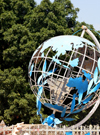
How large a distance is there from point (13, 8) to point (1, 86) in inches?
195

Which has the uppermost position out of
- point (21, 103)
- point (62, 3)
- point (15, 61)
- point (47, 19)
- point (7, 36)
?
point (62, 3)

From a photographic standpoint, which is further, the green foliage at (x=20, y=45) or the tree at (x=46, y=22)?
the tree at (x=46, y=22)

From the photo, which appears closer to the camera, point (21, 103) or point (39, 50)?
point (39, 50)

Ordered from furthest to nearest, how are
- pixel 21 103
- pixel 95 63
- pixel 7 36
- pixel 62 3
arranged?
1. pixel 62 3
2. pixel 7 36
3. pixel 21 103
4. pixel 95 63

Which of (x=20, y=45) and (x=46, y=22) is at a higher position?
(x=46, y=22)

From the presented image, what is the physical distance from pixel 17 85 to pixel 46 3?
488cm

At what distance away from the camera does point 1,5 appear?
1591 centimetres

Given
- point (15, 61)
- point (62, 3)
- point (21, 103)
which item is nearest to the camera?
point (21, 103)

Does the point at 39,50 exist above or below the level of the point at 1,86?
above

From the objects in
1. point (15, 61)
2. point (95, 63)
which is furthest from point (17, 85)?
point (95, 63)

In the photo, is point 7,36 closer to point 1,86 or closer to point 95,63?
point 1,86

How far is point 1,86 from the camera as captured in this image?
1492 centimetres

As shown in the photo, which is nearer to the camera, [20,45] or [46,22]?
[20,45]

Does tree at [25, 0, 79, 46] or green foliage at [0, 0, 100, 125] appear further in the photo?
tree at [25, 0, 79, 46]
